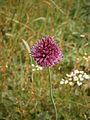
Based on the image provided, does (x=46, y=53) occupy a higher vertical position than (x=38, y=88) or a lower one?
higher

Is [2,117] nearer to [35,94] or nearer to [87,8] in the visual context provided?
[35,94]

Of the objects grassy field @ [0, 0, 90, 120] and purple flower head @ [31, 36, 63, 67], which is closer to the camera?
purple flower head @ [31, 36, 63, 67]

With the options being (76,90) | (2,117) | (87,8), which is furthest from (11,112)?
(87,8)

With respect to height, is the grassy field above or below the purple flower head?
below

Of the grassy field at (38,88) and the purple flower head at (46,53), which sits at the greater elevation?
the purple flower head at (46,53)

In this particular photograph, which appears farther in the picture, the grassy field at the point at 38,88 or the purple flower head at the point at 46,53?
the grassy field at the point at 38,88

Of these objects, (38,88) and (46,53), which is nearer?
(46,53)

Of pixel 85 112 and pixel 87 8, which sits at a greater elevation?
pixel 87 8

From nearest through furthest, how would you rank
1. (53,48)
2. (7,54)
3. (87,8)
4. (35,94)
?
(53,48), (35,94), (7,54), (87,8)
